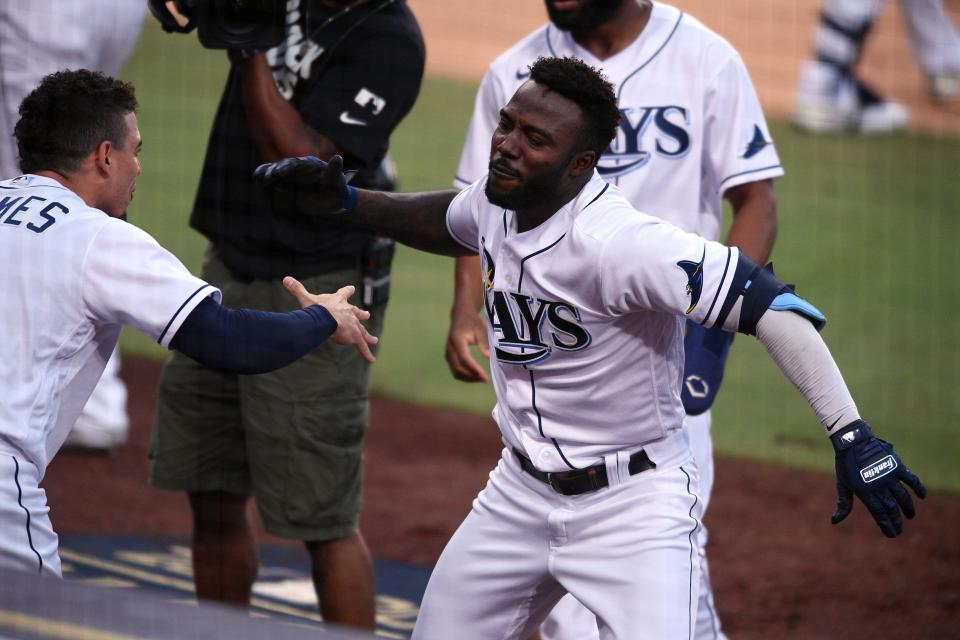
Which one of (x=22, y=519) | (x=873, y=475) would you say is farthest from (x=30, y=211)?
(x=873, y=475)

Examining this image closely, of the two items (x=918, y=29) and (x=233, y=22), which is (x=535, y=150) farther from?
(x=918, y=29)

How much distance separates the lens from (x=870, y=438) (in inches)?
110

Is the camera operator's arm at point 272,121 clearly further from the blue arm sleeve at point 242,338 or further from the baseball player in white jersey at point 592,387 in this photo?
the blue arm sleeve at point 242,338

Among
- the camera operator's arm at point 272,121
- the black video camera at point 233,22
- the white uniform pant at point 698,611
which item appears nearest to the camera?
the white uniform pant at point 698,611

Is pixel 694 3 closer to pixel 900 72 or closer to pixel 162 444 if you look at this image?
pixel 900 72

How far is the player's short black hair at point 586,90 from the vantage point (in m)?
2.96

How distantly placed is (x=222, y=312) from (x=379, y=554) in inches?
99.3

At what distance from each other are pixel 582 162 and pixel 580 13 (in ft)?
2.92

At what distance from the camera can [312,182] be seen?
3.32 metres

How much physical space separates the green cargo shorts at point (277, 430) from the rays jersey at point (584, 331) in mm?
899

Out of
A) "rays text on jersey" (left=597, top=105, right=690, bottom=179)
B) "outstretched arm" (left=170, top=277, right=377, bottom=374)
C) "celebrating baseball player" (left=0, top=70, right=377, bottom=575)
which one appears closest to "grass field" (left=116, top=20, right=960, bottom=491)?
"rays text on jersey" (left=597, top=105, right=690, bottom=179)

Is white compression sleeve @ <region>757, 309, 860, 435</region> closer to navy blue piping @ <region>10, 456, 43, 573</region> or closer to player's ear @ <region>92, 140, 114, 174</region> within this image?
player's ear @ <region>92, 140, 114, 174</region>

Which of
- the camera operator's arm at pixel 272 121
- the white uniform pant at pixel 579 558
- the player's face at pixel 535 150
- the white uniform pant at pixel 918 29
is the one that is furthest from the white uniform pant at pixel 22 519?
the white uniform pant at pixel 918 29

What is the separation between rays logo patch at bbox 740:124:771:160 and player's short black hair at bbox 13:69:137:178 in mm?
1658
